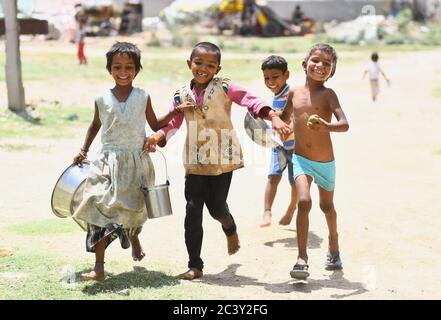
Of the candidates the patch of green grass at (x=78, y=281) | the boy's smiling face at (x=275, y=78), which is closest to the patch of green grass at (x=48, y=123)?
the boy's smiling face at (x=275, y=78)

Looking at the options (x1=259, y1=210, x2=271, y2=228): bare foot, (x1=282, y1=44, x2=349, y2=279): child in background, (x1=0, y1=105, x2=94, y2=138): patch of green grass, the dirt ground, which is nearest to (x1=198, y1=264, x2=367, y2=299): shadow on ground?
the dirt ground

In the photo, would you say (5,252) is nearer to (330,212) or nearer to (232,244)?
(232,244)

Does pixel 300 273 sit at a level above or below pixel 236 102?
below

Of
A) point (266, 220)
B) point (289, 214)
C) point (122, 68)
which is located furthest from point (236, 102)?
point (289, 214)

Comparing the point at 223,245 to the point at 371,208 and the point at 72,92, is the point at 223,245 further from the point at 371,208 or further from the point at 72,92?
the point at 72,92

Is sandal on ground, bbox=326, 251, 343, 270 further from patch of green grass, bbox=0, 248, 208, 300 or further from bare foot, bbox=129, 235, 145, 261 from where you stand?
bare foot, bbox=129, 235, 145, 261

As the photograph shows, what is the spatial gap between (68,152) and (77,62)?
39.1 feet

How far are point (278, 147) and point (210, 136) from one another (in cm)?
144

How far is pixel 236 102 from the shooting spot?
5734mm

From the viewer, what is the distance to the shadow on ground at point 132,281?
5.39 m

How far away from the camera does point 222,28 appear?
35.0m

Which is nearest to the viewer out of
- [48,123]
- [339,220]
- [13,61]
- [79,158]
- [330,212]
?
[79,158]

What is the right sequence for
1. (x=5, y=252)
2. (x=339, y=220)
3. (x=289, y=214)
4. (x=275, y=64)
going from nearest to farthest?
(x=5, y=252), (x=275, y=64), (x=289, y=214), (x=339, y=220)
